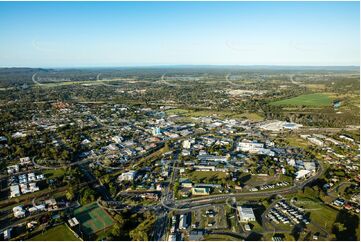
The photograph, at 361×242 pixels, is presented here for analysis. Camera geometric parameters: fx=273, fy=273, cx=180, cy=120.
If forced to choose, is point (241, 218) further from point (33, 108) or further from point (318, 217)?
point (33, 108)

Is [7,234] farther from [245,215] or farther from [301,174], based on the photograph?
[301,174]

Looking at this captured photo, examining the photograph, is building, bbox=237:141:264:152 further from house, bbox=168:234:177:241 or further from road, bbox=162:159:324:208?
house, bbox=168:234:177:241

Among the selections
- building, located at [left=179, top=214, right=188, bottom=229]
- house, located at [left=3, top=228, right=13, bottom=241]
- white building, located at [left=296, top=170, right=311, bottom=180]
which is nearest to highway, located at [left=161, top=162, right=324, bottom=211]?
white building, located at [left=296, top=170, right=311, bottom=180]

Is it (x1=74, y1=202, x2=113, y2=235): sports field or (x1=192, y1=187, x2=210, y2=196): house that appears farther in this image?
(x1=192, y1=187, x2=210, y2=196): house

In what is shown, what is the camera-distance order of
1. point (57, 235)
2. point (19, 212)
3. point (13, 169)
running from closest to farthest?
point (57, 235)
point (19, 212)
point (13, 169)

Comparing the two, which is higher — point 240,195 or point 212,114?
point 212,114

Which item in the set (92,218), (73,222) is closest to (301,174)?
(92,218)
